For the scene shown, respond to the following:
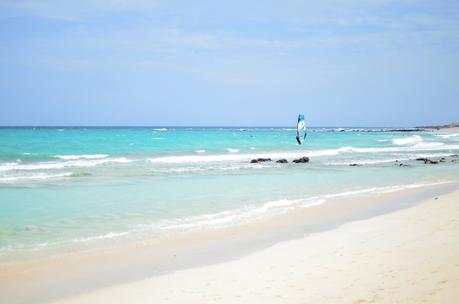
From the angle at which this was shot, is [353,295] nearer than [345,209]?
Yes

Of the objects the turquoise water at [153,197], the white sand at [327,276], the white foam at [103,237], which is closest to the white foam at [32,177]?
the turquoise water at [153,197]

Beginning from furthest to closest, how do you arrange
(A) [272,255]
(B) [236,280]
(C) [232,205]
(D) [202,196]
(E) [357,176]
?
(E) [357,176] < (D) [202,196] < (C) [232,205] < (A) [272,255] < (B) [236,280]

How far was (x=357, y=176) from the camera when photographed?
20.6 m

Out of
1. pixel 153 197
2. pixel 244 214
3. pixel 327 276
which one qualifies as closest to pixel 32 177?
pixel 153 197

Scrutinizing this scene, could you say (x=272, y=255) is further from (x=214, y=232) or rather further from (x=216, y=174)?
(x=216, y=174)

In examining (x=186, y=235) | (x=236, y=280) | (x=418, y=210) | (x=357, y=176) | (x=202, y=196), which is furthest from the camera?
(x=357, y=176)

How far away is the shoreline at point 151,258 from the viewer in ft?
19.9

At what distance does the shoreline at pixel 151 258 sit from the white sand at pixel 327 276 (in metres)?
0.28

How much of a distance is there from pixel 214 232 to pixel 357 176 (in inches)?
510

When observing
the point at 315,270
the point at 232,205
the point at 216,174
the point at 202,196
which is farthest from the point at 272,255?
the point at 216,174

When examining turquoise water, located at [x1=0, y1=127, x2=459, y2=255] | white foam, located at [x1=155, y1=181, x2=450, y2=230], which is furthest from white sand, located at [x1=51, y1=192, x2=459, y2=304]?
turquoise water, located at [x1=0, y1=127, x2=459, y2=255]

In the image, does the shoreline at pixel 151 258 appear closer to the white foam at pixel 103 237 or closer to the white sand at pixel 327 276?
the white sand at pixel 327 276

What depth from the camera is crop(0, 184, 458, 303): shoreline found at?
606cm

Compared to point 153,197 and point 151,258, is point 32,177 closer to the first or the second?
point 153,197
